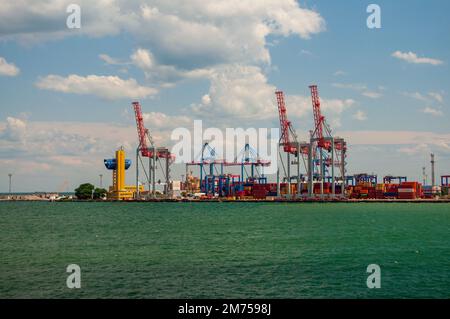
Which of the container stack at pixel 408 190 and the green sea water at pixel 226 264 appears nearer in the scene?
the green sea water at pixel 226 264

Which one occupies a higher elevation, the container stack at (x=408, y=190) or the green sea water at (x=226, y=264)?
the container stack at (x=408, y=190)

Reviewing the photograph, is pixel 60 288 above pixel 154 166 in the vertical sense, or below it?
below

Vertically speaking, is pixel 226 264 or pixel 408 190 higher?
pixel 408 190

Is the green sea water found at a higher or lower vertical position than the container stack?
lower

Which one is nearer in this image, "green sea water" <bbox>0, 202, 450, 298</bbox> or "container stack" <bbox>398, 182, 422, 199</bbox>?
"green sea water" <bbox>0, 202, 450, 298</bbox>

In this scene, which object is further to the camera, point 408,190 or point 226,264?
point 408,190

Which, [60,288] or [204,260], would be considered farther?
[204,260]

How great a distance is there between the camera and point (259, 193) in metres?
198

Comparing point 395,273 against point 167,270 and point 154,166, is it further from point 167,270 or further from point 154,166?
point 154,166
